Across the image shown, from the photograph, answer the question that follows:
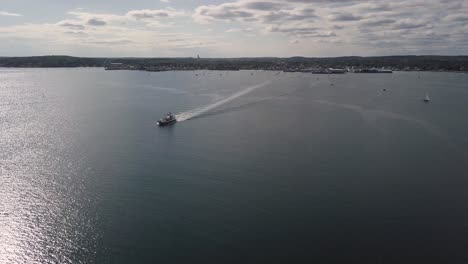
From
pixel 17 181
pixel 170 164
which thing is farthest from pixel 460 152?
pixel 17 181

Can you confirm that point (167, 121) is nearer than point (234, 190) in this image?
No

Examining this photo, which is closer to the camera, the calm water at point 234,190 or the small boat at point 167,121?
the calm water at point 234,190

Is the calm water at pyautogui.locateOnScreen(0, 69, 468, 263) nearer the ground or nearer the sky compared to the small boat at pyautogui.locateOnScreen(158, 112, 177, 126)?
nearer the ground

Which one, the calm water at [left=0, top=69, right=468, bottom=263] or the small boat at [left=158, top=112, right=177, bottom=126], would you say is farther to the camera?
the small boat at [left=158, top=112, right=177, bottom=126]

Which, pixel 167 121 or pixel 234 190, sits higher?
pixel 167 121

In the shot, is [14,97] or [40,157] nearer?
[40,157]

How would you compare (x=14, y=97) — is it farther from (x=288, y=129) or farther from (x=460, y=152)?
(x=460, y=152)

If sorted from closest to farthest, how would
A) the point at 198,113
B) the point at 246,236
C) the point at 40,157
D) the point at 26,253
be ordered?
the point at 26,253
the point at 246,236
the point at 40,157
the point at 198,113

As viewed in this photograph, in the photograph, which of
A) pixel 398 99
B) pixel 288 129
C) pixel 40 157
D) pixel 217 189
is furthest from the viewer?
pixel 398 99
